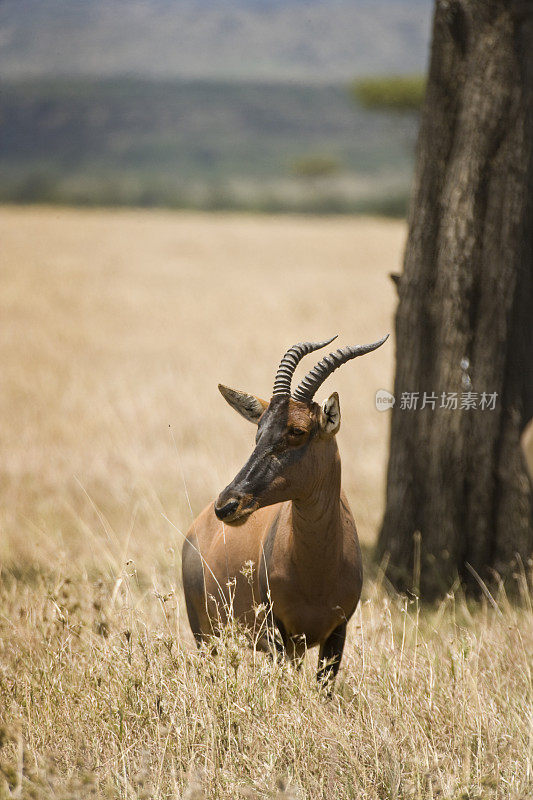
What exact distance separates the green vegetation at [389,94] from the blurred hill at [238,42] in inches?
3127

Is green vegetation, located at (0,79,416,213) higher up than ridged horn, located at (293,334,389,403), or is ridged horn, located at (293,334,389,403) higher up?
green vegetation, located at (0,79,416,213)

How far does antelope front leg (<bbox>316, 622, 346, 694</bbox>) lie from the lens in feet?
14.0

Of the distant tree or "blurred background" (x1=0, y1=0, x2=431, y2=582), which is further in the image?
the distant tree

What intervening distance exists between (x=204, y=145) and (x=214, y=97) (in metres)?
11.8

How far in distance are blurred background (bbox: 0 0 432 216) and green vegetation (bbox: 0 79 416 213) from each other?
29cm

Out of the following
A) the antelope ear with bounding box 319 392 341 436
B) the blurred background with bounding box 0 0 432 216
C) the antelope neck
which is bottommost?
the antelope neck

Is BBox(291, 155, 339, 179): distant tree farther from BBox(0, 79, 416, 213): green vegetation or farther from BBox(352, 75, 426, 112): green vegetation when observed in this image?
BBox(352, 75, 426, 112): green vegetation

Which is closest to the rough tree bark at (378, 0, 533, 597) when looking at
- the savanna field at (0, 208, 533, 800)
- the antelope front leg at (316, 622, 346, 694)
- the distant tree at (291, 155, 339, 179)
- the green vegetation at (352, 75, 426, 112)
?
the savanna field at (0, 208, 533, 800)

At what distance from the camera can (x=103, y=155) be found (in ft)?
386

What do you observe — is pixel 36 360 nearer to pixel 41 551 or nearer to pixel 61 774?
pixel 41 551

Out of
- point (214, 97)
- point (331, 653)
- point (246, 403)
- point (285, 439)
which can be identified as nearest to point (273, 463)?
point (285, 439)

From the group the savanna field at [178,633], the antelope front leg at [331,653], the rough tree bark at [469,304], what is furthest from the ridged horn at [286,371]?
the rough tree bark at [469,304]

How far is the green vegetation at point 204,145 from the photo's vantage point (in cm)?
7669

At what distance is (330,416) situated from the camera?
3871 millimetres
